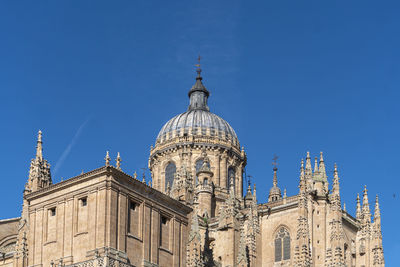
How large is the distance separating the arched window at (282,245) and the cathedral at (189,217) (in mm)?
94

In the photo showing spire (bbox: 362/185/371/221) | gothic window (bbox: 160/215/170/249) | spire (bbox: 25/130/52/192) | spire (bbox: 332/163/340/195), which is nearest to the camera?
gothic window (bbox: 160/215/170/249)

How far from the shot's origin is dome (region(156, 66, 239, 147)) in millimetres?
89688

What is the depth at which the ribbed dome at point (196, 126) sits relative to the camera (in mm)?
89750

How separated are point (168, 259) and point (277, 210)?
19.1 meters

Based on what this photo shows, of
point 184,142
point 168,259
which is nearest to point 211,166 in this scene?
point 184,142

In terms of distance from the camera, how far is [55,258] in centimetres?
5175

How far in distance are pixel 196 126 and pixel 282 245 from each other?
24289mm

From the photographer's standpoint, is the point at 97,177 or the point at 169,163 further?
the point at 169,163

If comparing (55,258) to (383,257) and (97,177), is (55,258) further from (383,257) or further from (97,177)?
(383,257)

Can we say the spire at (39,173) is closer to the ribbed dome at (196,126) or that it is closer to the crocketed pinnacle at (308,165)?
the crocketed pinnacle at (308,165)

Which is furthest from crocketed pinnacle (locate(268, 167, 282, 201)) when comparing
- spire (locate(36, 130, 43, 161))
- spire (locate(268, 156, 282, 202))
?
spire (locate(36, 130, 43, 161))

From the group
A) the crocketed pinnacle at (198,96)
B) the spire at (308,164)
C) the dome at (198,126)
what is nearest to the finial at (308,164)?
the spire at (308,164)

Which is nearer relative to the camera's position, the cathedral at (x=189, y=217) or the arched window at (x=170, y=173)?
the cathedral at (x=189, y=217)

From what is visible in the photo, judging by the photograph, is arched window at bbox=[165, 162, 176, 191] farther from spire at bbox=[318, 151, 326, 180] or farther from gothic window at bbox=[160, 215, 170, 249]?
gothic window at bbox=[160, 215, 170, 249]
